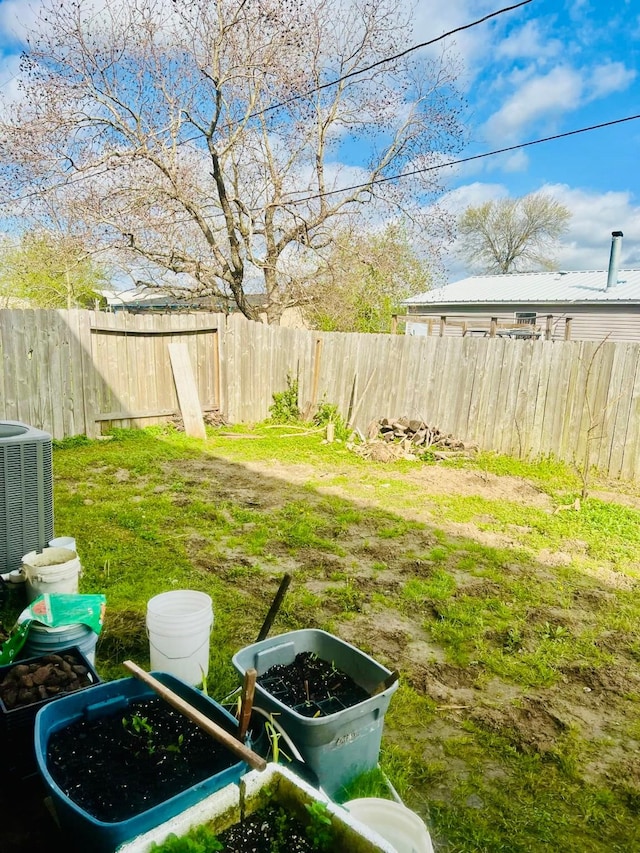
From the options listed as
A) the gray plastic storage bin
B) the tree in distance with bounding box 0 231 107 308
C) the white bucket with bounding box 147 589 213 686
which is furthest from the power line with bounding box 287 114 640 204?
the white bucket with bounding box 147 589 213 686

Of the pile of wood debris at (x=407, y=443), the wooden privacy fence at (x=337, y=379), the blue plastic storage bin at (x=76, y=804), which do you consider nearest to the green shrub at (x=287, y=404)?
the wooden privacy fence at (x=337, y=379)

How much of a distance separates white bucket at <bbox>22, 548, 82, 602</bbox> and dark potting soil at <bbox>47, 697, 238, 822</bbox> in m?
1.02

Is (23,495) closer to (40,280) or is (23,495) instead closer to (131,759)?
(131,759)

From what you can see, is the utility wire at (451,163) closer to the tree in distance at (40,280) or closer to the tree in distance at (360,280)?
the tree in distance at (360,280)

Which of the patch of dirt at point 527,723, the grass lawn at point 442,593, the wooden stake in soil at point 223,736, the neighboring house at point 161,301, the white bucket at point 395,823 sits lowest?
the patch of dirt at point 527,723

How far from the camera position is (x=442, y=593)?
3.28 m

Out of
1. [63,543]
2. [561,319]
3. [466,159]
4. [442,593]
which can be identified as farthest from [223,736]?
[561,319]

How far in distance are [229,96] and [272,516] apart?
319 inches

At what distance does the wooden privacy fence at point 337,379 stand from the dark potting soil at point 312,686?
426cm

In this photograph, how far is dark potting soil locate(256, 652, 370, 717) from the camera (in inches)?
67.0

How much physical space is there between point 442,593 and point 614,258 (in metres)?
14.9

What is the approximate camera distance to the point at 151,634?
208 cm

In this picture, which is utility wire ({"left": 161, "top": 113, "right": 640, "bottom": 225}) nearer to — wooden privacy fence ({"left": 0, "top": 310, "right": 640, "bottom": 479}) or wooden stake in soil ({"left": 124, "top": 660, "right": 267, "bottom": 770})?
wooden privacy fence ({"left": 0, "top": 310, "right": 640, "bottom": 479})

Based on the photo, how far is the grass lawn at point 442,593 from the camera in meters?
1.86
